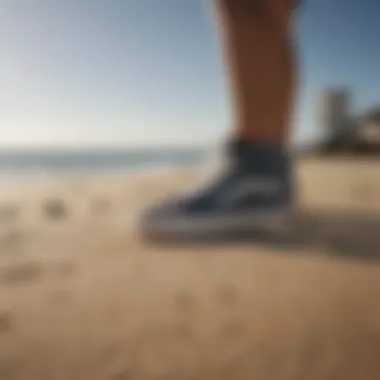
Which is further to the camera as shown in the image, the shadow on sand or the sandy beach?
the shadow on sand

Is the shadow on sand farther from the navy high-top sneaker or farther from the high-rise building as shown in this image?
the high-rise building

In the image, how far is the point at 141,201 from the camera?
0.67 meters

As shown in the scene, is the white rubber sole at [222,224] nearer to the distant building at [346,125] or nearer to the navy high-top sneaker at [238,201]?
the navy high-top sneaker at [238,201]

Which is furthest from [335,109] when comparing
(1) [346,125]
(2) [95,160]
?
(2) [95,160]

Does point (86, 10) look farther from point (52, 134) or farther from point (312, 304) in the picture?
point (312, 304)

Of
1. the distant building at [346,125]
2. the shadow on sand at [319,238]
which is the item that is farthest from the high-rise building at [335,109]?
the shadow on sand at [319,238]

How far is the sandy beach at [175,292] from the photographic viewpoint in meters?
0.35

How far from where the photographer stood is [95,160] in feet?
2.09

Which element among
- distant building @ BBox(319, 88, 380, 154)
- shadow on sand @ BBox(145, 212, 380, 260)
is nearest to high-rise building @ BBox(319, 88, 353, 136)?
distant building @ BBox(319, 88, 380, 154)

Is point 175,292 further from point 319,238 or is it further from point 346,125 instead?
point 346,125

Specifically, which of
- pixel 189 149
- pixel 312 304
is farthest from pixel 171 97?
pixel 312 304

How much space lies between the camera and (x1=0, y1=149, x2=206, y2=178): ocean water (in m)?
0.60

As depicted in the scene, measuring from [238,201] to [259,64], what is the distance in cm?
18

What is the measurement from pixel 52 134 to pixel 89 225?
142 millimetres
